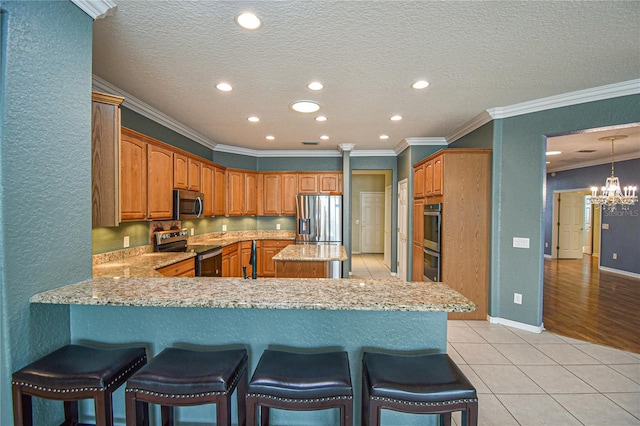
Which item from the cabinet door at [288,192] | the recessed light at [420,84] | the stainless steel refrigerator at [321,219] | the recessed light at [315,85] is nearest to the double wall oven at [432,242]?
the recessed light at [420,84]

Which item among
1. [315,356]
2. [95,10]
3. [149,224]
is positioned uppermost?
[95,10]

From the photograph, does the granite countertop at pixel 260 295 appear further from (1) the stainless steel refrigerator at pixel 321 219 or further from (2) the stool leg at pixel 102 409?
(1) the stainless steel refrigerator at pixel 321 219

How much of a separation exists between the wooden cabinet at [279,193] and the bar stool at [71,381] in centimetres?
480

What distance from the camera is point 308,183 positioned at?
6020 mm

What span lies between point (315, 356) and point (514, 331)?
3.13 meters

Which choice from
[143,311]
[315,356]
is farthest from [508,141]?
[143,311]

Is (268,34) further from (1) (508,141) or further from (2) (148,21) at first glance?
(1) (508,141)

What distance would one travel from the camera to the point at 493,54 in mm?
2295

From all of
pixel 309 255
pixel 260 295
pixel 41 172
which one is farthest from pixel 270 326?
pixel 309 255

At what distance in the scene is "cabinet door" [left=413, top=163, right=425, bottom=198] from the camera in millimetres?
4560

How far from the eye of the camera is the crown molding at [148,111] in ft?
9.36

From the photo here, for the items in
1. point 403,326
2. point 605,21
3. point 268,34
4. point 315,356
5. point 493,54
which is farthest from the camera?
point 493,54

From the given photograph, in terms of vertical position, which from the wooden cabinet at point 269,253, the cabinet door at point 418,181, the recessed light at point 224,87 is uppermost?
the recessed light at point 224,87

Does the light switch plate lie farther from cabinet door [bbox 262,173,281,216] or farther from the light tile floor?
cabinet door [bbox 262,173,281,216]
